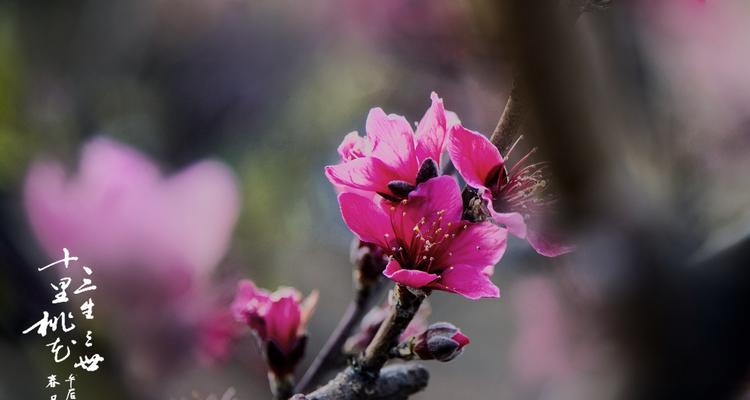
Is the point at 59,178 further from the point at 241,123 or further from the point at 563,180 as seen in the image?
the point at 563,180

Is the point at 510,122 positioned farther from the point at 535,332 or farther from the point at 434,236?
the point at 535,332

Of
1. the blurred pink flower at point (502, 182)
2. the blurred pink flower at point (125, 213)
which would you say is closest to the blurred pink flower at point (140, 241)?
the blurred pink flower at point (125, 213)

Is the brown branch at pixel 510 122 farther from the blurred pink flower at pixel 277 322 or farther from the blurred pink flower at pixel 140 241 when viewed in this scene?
the blurred pink flower at pixel 140 241

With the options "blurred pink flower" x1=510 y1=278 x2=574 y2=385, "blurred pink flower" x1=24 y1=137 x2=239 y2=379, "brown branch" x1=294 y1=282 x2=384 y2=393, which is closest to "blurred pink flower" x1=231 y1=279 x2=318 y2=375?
"brown branch" x1=294 y1=282 x2=384 y2=393

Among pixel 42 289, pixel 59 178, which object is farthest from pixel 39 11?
pixel 42 289

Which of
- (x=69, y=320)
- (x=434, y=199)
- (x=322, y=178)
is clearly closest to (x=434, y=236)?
(x=434, y=199)

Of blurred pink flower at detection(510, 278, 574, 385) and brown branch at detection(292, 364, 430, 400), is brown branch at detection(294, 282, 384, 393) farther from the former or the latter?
blurred pink flower at detection(510, 278, 574, 385)
